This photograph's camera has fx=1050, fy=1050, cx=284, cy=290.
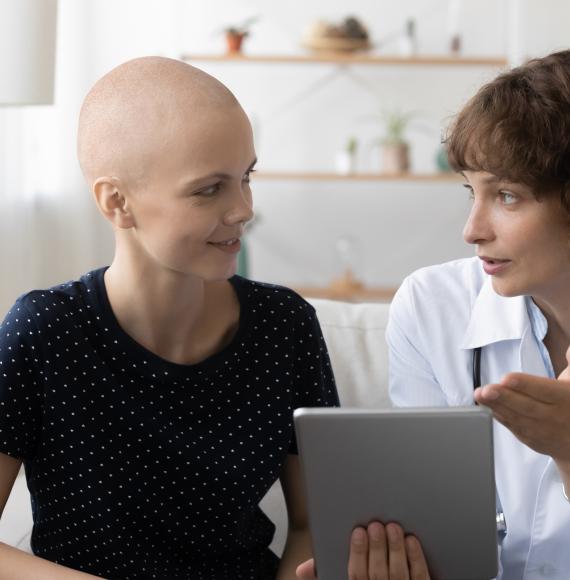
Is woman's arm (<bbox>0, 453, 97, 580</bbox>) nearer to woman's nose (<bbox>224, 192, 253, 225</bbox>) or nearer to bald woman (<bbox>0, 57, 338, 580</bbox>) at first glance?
bald woman (<bbox>0, 57, 338, 580</bbox>)

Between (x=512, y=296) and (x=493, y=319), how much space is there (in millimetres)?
96

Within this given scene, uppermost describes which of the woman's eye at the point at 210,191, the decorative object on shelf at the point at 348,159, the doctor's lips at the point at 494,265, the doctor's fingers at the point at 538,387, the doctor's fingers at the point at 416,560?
the woman's eye at the point at 210,191

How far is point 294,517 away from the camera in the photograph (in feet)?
5.11

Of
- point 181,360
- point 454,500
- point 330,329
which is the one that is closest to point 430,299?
point 330,329

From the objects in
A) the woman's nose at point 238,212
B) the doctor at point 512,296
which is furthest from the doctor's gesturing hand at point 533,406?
the woman's nose at point 238,212

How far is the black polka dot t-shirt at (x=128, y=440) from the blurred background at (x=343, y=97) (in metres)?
3.00

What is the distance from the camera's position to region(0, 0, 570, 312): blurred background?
4605mm

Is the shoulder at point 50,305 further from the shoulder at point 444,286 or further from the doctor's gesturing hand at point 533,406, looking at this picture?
the doctor's gesturing hand at point 533,406

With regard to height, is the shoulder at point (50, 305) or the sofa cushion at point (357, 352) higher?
the shoulder at point (50, 305)

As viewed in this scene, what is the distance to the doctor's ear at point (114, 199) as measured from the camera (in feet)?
4.48

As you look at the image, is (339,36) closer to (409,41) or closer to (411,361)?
(409,41)

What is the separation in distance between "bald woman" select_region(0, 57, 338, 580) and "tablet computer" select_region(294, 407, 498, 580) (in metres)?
0.30

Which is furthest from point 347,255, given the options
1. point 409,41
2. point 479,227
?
point 479,227

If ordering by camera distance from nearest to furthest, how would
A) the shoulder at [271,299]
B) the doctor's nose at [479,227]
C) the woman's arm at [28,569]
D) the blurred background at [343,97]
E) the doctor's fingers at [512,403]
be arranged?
the doctor's fingers at [512,403]
the woman's arm at [28,569]
the doctor's nose at [479,227]
the shoulder at [271,299]
the blurred background at [343,97]
